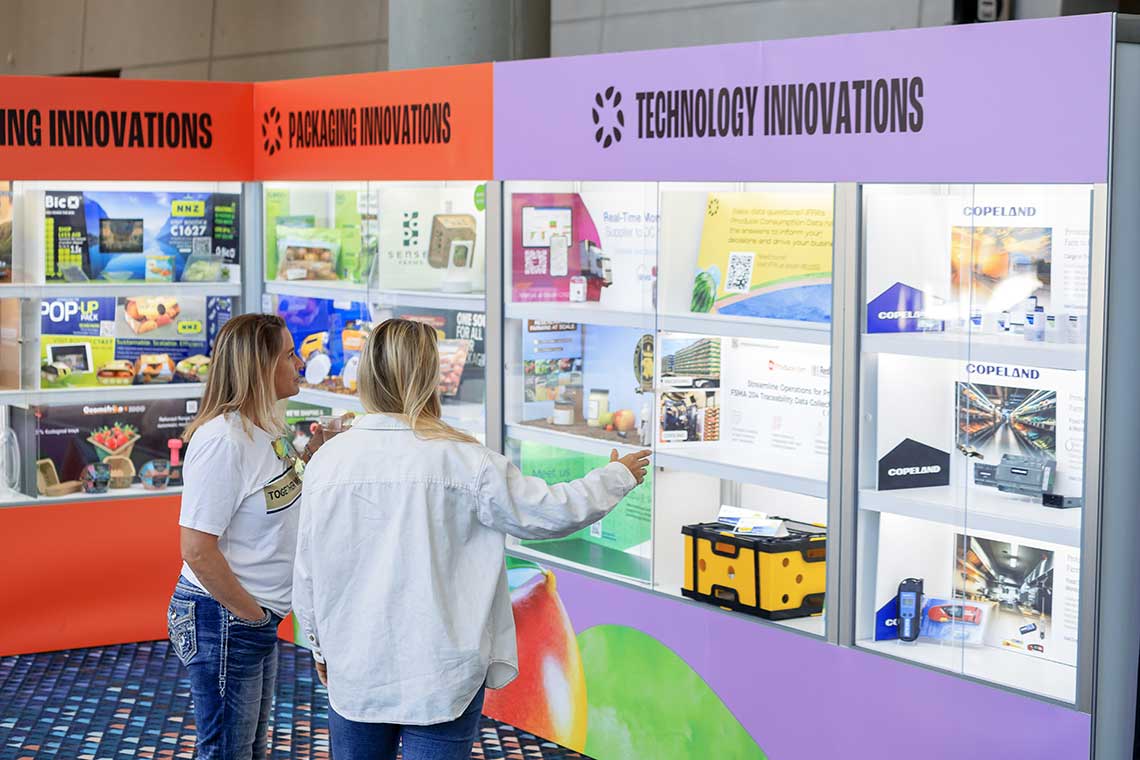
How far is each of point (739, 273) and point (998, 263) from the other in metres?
0.95

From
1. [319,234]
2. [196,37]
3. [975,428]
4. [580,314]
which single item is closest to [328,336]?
[319,234]

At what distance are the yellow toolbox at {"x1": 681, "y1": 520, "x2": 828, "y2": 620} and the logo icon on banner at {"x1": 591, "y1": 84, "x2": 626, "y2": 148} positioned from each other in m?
1.29

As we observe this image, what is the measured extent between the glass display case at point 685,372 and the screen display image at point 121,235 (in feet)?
6.35

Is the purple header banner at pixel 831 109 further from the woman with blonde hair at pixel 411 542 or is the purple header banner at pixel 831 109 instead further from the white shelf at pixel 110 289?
the white shelf at pixel 110 289

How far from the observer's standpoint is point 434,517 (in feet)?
8.75

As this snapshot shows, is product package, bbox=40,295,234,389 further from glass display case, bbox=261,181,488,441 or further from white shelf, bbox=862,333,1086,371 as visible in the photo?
white shelf, bbox=862,333,1086,371

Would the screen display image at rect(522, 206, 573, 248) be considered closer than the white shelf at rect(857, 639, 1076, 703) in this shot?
No

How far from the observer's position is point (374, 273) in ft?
19.0

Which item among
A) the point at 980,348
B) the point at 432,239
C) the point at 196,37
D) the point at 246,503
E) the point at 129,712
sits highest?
the point at 196,37

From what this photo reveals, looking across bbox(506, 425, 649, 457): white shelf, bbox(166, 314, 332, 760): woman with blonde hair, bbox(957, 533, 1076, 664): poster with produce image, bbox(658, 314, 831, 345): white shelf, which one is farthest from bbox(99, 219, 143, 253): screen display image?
bbox(957, 533, 1076, 664): poster with produce image

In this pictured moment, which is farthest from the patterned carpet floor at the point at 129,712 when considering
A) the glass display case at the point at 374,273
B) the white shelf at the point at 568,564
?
the glass display case at the point at 374,273

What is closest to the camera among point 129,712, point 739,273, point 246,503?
point 246,503

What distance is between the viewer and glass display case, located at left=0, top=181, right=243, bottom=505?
5930mm

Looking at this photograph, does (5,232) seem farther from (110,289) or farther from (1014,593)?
(1014,593)
